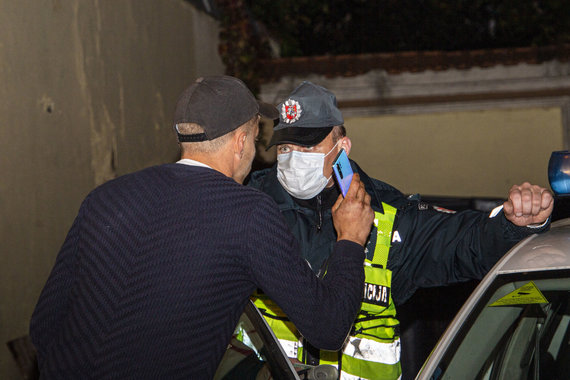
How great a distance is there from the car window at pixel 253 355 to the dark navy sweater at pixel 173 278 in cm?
48

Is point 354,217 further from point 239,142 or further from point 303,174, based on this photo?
point 303,174

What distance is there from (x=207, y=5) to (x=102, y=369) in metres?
7.84

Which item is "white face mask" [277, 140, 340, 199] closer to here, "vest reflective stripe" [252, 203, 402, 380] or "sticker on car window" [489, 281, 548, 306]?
"vest reflective stripe" [252, 203, 402, 380]

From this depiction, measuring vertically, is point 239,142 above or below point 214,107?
below

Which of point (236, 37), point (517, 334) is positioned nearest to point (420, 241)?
point (517, 334)

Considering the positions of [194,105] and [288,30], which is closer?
[194,105]

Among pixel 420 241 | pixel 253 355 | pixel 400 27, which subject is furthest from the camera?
pixel 400 27

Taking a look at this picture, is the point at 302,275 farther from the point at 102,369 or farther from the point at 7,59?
the point at 7,59

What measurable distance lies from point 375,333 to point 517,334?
0.51 metres

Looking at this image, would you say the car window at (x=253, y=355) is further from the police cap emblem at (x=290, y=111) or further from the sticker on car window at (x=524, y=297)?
the police cap emblem at (x=290, y=111)

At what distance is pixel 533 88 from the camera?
8.82 meters

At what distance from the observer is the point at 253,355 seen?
2279 millimetres

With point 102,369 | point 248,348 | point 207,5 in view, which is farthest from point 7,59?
point 207,5

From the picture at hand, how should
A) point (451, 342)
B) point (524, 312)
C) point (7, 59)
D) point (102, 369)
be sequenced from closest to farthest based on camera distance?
point (102, 369)
point (451, 342)
point (524, 312)
point (7, 59)
